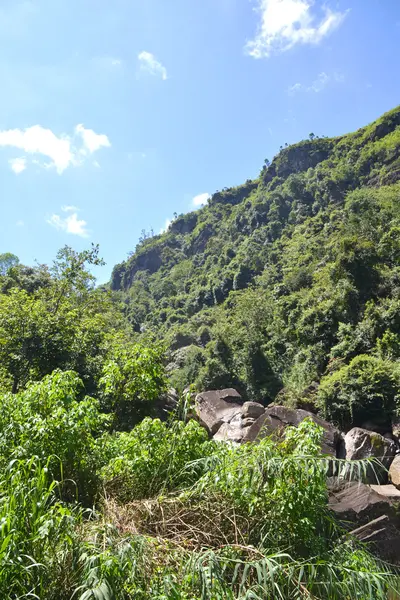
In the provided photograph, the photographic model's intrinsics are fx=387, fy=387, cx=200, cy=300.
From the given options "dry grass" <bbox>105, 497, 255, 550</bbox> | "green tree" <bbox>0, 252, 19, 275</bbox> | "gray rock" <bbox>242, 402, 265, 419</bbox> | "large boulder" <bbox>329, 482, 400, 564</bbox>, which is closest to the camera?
"dry grass" <bbox>105, 497, 255, 550</bbox>

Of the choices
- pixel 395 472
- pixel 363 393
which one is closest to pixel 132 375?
pixel 395 472

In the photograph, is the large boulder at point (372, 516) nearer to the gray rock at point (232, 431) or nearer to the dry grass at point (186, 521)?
the gray rock at point (232, 431)

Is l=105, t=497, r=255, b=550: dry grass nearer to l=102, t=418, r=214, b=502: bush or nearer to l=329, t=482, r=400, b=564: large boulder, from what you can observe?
l=102, t=418, r=214, b=502: bush

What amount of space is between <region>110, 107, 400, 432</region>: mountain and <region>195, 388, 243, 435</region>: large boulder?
429 cm

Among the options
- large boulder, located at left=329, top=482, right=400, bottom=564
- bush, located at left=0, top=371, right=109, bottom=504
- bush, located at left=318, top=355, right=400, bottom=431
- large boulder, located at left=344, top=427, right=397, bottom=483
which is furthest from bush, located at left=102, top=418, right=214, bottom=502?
bush, located at left=318, top=355, right=400, bottom=431

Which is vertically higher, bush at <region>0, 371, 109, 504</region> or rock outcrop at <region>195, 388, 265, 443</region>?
bush at <region>0, 371, 109, 504</region>

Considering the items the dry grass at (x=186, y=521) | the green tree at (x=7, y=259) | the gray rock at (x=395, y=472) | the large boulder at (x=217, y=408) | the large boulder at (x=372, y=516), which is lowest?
the gray rock at (x=395, y=472)

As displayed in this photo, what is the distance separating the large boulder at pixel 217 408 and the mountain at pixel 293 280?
4.29 meters

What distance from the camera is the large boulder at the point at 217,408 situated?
1800 cm

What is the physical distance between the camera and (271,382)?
2956 cm

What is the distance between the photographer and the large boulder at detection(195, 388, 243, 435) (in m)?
18.0

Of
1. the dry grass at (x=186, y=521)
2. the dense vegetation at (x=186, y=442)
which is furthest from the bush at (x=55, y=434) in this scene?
the dry grass at (x=186, y=521)

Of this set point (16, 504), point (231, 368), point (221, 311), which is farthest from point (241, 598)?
point (221, 311)

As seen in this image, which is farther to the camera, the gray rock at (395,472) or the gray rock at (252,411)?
the gray rock at (252,411)
